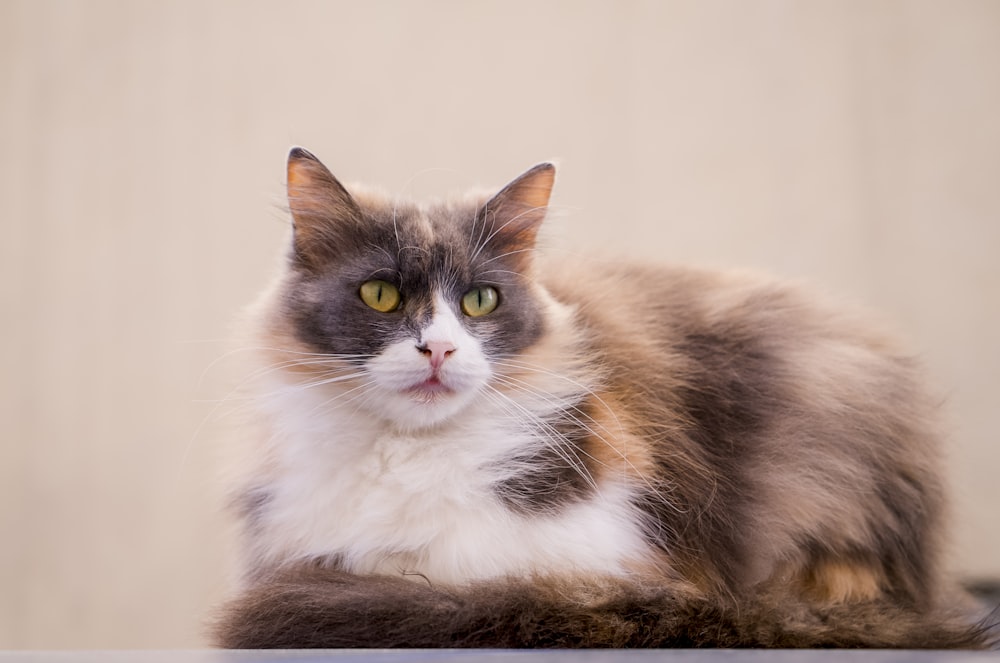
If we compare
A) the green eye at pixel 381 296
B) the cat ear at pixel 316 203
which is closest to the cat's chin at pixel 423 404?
the green eye at pixel 381 296

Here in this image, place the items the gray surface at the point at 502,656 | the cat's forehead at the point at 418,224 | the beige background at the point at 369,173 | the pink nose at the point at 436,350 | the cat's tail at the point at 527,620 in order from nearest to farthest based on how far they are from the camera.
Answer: the gray surface at the point at 502,656 < the cat's tail at the point at 527,620 < the pink nose at the point at 436,350 < the cat's forehead at the point at 418,224 < the beige background at the point at 369,173

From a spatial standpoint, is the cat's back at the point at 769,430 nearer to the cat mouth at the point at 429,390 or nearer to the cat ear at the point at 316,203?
the cat mouth at the point at 429,390

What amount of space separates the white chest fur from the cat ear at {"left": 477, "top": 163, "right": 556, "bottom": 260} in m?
0.29

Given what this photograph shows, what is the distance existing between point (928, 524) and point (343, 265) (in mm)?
1081

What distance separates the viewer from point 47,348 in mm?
2709

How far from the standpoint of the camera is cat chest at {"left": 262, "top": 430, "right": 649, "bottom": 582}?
123cm

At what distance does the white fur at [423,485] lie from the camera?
123 centimetres

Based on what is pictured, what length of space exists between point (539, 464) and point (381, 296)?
0.34 metres

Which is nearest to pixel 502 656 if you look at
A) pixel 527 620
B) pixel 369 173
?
pixel 527 620

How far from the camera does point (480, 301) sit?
135 centimetres

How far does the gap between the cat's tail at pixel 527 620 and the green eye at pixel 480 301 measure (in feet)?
1.33

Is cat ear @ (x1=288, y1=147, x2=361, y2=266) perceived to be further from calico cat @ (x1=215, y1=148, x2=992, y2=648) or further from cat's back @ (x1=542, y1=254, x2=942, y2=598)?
cat's back @ (x1=542, y1=254, x2=942, y2=598)

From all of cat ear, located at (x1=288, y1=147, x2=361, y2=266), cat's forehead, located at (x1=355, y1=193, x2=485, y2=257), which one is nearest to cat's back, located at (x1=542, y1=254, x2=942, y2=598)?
cat's forehead, located at (x1=355, y1=193, x2=485, y2=257)

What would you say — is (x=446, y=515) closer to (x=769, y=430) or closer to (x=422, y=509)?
(x=422, y=509)
